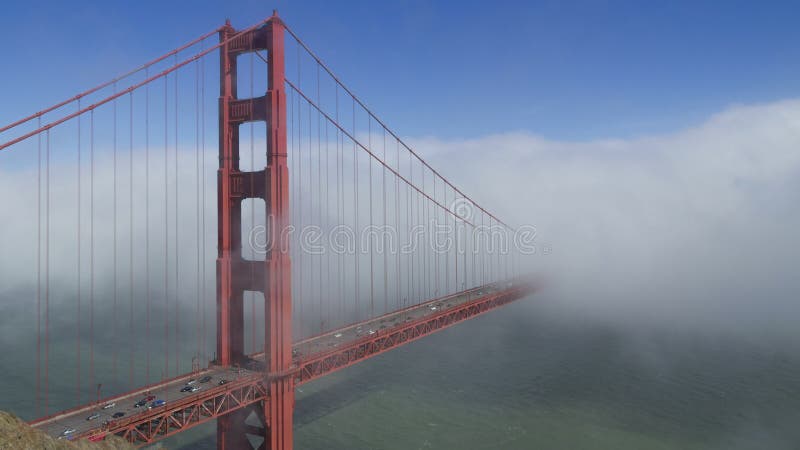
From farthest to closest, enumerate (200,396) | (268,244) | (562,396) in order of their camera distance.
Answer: (562,396) < (268,244) < (200,396)

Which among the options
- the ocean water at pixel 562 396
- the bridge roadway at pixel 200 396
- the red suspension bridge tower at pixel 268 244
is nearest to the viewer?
the bridge roadway at pixel 200 396


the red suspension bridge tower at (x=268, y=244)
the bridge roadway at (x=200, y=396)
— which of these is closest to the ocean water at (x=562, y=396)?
the bridge roadway at (x=200, y=396)

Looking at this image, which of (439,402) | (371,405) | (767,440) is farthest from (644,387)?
(371,405)

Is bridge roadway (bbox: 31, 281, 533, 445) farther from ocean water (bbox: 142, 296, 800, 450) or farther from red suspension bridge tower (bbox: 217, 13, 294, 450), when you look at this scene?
ocean water (bbox: 142, 296, 800, 450)

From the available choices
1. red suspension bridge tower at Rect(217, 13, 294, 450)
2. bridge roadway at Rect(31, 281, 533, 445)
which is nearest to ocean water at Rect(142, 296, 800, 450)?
bridge roadway at Rect(31, 281, 533, 445)

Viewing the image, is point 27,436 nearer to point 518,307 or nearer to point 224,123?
point 224,123

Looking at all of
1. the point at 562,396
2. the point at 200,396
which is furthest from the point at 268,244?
the point at 562,396

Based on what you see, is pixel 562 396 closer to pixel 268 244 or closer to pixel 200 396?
pixel 268 244

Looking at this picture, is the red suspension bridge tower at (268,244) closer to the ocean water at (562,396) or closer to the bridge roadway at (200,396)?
the bridge roadway at (200,396)
